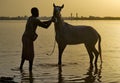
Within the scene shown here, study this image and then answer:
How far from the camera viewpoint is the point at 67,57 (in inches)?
834

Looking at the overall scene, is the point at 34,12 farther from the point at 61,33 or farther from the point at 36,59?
the point at 36,59

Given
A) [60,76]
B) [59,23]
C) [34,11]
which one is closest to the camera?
[34,11]

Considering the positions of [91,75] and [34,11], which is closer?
[34,11]

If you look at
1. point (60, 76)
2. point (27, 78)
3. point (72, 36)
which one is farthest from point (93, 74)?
point (72, 36)

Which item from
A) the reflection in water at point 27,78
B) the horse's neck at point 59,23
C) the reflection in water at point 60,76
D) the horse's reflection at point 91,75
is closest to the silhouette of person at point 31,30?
the reflection in water at point 27,78

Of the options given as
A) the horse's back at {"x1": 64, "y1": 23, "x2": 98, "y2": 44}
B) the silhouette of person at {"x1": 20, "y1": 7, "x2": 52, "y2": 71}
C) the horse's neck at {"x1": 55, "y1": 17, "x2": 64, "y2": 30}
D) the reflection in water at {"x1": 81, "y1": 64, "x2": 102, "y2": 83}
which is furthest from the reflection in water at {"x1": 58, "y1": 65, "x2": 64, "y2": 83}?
the horse's neck at {"x1": 55, "y1": 17, "x2": 64, "y2": 30}

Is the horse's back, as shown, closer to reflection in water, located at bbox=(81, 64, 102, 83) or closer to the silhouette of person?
reflection in water, located at bbox=(81, 64, 102, 83)

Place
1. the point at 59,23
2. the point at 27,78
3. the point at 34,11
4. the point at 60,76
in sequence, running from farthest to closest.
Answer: the point at 59,23
the point at 60,76
the point at 34,11
the point at 27,78

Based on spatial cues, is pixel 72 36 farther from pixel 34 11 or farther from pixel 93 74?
pixel 34 11

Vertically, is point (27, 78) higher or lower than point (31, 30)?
lower

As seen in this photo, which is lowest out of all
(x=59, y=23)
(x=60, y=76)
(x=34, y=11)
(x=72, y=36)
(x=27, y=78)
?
(x=60, y=76)

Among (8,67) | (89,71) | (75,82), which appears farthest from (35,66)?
(75,82)

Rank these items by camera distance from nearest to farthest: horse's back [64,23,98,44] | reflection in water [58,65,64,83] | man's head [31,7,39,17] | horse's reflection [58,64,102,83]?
reflection in water [58,65,64,83] < horse's reflection [58,64,102,83] < man's head [31,7,39,17] < horse's back [64,23,98,44]

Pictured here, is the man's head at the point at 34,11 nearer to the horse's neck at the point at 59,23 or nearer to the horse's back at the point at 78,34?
the horse's neck at the point at 59,23
